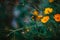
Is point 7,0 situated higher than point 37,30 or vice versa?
point 7,0

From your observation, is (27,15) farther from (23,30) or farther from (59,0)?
(59,0)

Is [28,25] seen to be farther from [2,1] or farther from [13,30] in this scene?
[2,1]

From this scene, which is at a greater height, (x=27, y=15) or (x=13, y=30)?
(x=27, y=15)

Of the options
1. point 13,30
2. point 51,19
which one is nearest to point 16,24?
point 13,30

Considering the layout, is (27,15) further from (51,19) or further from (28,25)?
(51,19)

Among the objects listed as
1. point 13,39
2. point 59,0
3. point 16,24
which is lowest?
point 13,39

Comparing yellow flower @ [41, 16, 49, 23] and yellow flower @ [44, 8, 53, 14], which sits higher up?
yellow flower @ [44, 8, 53, 14]

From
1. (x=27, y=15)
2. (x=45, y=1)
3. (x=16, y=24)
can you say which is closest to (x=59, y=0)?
(x=45, y=1)

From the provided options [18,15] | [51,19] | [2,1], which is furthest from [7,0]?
[51,19]

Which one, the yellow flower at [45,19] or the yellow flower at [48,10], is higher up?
the yellow flower at [48,10]
